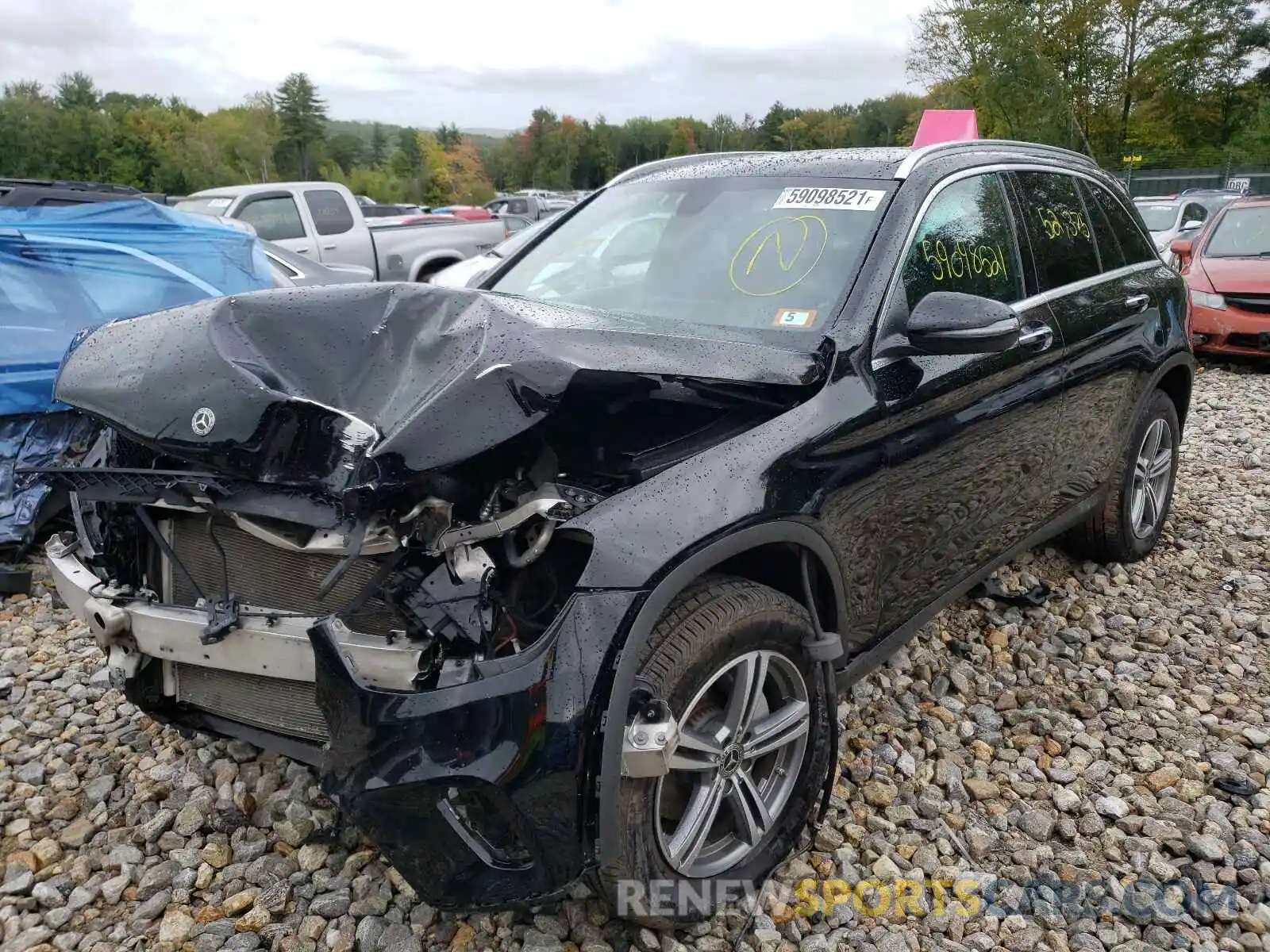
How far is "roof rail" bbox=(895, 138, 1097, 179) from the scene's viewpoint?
3.06 m

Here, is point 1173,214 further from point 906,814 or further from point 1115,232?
point 906,814

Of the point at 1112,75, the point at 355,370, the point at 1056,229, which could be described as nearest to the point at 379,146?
the point at 1112,75

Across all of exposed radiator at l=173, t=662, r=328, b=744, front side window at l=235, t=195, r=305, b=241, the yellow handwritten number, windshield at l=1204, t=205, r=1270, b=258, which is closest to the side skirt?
the yellow handwritten number

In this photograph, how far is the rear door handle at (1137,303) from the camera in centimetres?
390

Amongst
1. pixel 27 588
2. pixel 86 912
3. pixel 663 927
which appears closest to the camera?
pixel 663 927

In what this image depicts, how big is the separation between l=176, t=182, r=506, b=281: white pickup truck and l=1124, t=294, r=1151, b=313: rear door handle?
920 centimetres

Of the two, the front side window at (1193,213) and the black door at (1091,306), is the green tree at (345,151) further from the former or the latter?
the black door at (1091,306)

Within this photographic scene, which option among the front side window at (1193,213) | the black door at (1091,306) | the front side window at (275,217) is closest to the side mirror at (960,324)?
the black door at (1091,306)

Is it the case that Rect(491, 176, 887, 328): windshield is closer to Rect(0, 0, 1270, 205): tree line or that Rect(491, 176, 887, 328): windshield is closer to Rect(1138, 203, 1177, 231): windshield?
Rect(1138, 203, 1177, 231): windshield

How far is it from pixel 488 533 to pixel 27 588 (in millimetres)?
3587

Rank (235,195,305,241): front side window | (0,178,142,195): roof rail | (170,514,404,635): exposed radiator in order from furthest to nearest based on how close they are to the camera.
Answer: (235,195,305,241): front side window, (0,178,142,195): roof rail, (170,514,404,635): exposed radiator

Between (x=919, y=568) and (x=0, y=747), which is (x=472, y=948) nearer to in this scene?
(x=919, y=568)

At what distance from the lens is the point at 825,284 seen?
279cm

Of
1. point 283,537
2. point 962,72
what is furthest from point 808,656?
point 962,72
